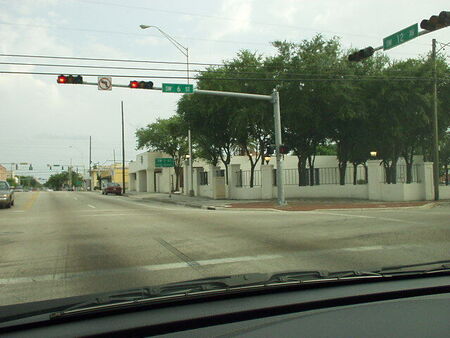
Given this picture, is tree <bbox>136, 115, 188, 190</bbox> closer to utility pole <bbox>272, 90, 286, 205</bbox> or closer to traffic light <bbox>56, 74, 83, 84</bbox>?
utility pole <bbox>272, 90, 286, 205</bbox>

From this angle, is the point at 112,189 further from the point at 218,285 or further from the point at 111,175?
the point at 218,285

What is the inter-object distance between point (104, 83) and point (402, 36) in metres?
11.8

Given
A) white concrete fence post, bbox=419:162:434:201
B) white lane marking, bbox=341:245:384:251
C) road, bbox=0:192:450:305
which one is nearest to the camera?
road, bbox=0:192:450:305

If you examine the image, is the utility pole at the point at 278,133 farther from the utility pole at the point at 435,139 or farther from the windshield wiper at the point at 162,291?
the windshield wiper at the point at 162,291

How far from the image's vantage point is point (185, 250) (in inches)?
350

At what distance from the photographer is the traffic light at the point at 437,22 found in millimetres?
12141

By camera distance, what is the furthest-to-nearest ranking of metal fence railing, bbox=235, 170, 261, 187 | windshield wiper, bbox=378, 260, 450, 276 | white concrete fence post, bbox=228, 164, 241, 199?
white concrete fence post, bbox=228, 164, 241, 199
metal fence railing, bbox=235, 170, 261, 187
windshield wiper, bbox=378, 260, 450, 276

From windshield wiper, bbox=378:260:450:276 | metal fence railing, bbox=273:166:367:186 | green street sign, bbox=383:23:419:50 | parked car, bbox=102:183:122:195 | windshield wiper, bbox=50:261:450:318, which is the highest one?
green street sign, bbox=383:23:419:50

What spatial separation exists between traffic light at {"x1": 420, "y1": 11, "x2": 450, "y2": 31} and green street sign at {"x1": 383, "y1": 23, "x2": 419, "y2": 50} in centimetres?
171

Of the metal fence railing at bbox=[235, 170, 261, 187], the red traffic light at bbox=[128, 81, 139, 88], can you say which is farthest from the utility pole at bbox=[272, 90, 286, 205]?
the red traffic light at bbox=[128, 81, 139, 88]

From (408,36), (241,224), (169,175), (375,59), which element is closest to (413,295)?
(241,224)

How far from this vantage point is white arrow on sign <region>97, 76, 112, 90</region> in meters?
18.5

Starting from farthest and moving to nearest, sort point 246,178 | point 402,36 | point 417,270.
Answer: point 246,178 < point 402,36 < point 417,270

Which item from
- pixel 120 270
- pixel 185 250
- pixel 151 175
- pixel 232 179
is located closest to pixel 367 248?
pixel 185 250
